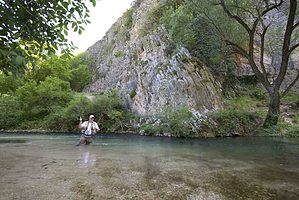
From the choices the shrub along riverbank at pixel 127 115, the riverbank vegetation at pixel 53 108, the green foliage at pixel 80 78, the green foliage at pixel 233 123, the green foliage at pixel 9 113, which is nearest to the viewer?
the shrub along riverbank at pixel 127 115

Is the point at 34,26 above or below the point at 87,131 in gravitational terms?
above

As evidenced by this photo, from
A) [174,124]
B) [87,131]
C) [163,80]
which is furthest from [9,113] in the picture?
[87,131]

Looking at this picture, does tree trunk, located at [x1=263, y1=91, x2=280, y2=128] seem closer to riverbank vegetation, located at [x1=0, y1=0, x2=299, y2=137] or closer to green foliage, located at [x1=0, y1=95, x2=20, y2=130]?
riverbank vegetation, located at [x1=0, y1=0, x2=299, y2=137]

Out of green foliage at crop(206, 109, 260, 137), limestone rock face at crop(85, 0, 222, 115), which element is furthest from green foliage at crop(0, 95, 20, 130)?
green foliage at crop(206, 109, 260, 137)

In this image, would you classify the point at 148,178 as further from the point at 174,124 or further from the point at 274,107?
the point at 274,107

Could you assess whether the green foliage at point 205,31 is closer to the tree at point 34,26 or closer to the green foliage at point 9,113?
the tree at point 34,26

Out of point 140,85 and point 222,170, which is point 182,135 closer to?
point 140,85

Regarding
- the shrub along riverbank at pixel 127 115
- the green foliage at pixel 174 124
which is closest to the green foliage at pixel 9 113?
the shrub along riverbank at pixel 127 115

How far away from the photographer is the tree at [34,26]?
12.7 feet

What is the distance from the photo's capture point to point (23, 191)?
5805 millimetres

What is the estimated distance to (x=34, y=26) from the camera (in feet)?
15.0

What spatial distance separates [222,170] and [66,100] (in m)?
30.1

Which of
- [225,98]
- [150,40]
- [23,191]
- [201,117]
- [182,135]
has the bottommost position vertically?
[23,191]

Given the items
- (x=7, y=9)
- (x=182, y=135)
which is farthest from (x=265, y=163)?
(x=182, y=135)
